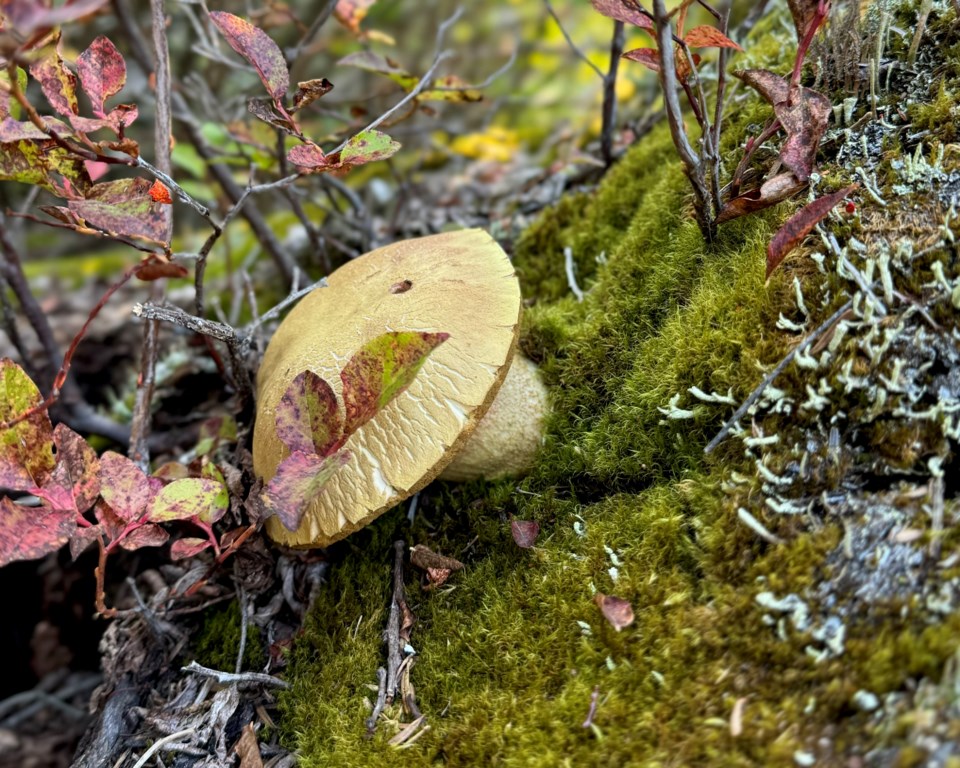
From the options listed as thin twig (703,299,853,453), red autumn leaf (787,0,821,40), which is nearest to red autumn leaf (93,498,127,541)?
thin twig (703,299,853,453)

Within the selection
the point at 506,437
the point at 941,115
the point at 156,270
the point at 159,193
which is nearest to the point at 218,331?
the point at 156,270

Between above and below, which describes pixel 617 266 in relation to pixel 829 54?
below

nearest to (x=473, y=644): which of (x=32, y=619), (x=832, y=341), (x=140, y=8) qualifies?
(x=832, y=341)

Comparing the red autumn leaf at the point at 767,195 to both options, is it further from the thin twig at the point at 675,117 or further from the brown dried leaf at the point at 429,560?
the brown dried leaf at the point at 429,560

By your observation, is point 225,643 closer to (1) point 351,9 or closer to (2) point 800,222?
(2) point 800,222

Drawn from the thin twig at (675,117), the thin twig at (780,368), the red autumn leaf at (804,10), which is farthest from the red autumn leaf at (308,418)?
the red autumn leaf at (804,10)

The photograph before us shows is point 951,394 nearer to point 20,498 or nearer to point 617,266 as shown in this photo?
point 617,266
